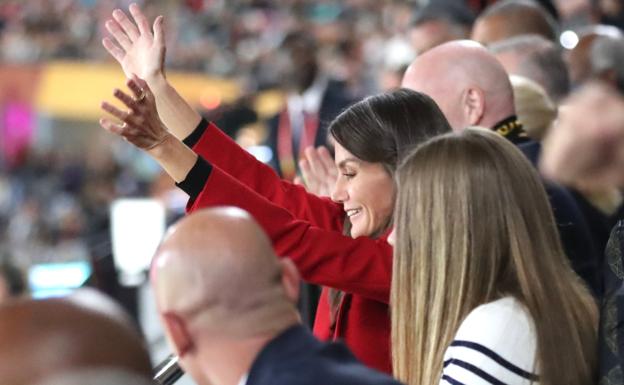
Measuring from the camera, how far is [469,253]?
191 centimetres

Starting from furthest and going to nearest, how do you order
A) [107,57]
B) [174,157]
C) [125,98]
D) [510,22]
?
[107,57]
[510,22]
[174,157]
[125,98]

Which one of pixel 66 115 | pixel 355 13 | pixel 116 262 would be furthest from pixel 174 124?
pixel 66 115

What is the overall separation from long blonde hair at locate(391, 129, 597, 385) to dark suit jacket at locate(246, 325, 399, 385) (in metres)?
0.51

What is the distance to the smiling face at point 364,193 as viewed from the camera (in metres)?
2.25

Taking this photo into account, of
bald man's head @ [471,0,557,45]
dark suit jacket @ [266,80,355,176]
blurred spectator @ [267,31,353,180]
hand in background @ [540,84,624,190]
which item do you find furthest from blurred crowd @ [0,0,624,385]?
blurred spectator @ [267,31,353,180]

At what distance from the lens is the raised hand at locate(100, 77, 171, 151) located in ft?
6.73

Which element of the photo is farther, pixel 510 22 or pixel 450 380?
pixel 510 22

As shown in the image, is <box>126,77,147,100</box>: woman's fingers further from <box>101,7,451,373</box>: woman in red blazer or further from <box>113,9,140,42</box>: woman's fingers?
<box>113,9,140,42</box>: woman's fingers

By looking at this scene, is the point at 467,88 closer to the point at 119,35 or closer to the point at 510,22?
the point at 119,35

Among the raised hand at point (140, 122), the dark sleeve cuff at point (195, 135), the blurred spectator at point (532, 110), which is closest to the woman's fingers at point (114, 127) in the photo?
the raised hand at point (140, 122)

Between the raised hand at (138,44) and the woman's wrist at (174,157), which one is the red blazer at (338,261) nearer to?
the woman's wrist at (174,157)

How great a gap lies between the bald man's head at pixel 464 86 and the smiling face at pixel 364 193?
610mm

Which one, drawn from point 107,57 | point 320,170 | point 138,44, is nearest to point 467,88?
point 320,170

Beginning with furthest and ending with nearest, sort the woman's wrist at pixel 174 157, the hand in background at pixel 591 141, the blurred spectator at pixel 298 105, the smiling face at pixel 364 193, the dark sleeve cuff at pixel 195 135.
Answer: the blurred spectator at pixel 298 105
the dark sleeve cuff at pixel 195 135
the smiling face at pixel 364 193
the woman's wrist at pixel 174 157
the hand in background at pixel 591 141
